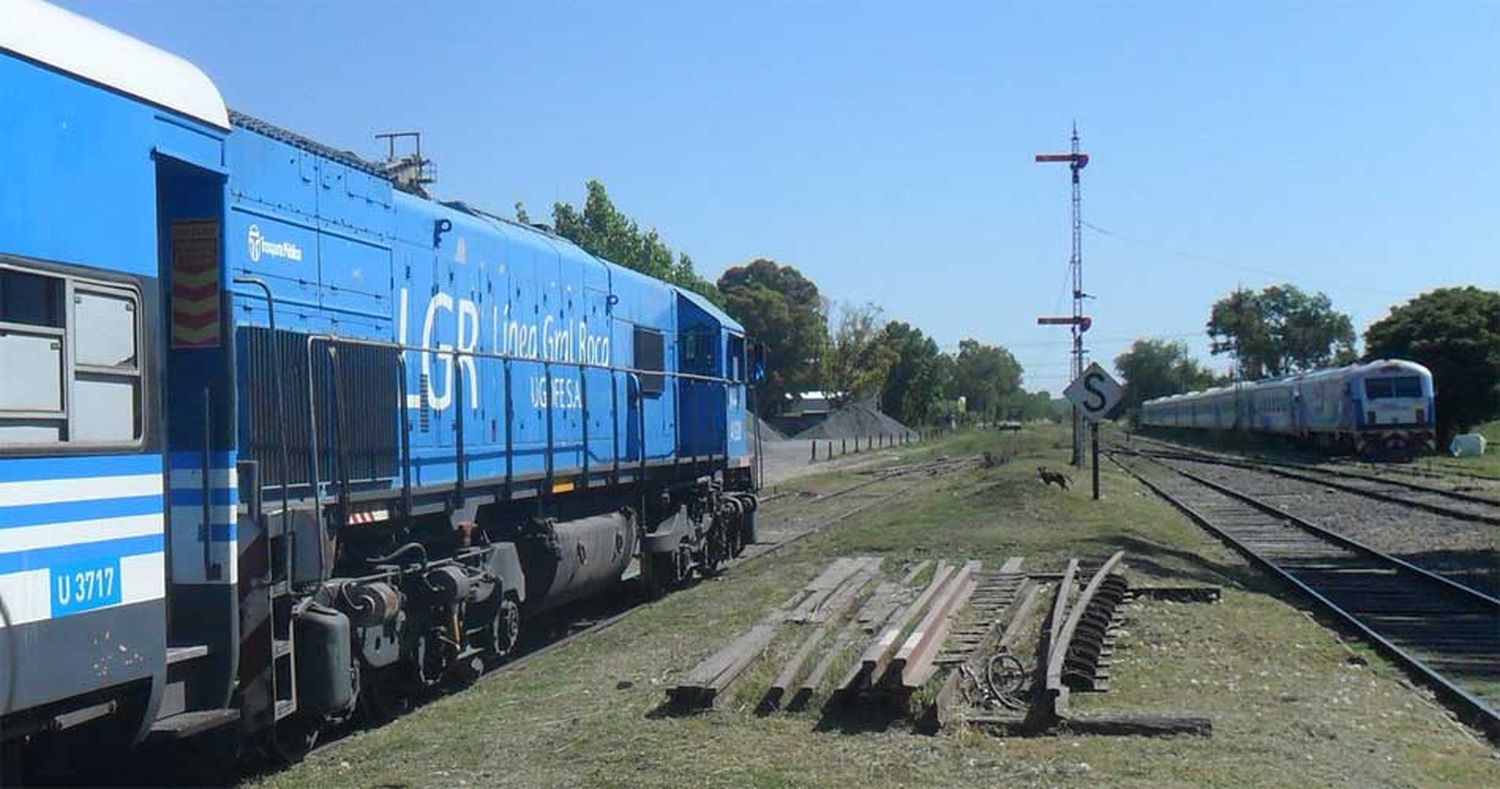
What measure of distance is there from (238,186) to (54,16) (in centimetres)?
277

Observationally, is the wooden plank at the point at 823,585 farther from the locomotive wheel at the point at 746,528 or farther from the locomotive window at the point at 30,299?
the locomotive window at the point at 30,299

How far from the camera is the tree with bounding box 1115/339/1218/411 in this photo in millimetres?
163250

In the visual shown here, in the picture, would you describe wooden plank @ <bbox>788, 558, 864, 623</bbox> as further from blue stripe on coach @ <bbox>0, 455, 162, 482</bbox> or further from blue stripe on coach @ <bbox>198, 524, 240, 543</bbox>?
blue stripe on coach @ <bbox>0, 455, 162, 482</bbox>

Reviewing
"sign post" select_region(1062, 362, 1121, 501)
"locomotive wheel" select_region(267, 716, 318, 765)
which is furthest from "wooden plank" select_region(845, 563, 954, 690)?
"sign post" select_region(1062, 362, 1121, 501)

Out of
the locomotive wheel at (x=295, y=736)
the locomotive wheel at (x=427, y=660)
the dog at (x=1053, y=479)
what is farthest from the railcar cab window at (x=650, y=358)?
the dog at (x=1053, y=479)

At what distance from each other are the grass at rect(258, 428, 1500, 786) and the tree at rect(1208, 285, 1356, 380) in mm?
123762

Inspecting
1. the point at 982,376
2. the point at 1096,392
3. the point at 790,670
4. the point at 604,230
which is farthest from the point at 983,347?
the point at 790,670

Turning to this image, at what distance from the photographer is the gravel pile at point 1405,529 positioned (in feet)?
61.5

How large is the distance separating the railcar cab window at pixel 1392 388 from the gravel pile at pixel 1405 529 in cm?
1272

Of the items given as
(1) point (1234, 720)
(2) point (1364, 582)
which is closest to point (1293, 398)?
(2) point (1364, 582)

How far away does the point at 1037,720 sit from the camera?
870 cm

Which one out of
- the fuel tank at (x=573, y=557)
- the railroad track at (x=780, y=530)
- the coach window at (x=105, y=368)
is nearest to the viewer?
the coach window at (x=105, y=368)

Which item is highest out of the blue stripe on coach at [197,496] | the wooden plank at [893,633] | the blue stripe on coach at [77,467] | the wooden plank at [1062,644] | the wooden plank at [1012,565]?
the blue stripe on coach at [77,467]

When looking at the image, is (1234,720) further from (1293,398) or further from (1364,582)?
(1293,398)
